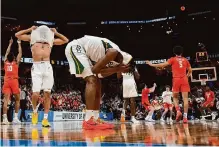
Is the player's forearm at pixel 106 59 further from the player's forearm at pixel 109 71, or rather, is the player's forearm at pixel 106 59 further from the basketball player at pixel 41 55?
the basketball player at pixel 41 55

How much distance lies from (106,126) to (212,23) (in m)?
20.7

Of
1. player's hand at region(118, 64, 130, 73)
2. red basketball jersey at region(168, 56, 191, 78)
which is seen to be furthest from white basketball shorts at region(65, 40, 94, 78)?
red basketball jersey at region(168, 56, 191, 78)

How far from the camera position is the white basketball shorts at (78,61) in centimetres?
424

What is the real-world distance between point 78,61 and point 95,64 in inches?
10.0

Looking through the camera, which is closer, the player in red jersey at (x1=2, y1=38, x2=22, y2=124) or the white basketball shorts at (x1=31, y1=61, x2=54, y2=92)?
the white basketball shorts at (x1=31, y1=61, x2=54, y2=92)

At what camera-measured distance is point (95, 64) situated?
13.7 ft

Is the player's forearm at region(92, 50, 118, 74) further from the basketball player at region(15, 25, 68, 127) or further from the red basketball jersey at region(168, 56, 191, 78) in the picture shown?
the red basketball jersey at region(168, 56, 191, 78)

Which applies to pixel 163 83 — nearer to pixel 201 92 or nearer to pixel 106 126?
pixel 201 92

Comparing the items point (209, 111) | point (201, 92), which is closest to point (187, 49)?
point (201, 92)

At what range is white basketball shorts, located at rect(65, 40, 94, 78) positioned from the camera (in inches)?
167

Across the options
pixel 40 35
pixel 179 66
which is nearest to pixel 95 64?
pixel 40 35

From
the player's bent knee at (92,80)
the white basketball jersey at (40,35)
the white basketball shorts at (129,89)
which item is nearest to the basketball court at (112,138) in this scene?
the player's bent knee at (92,80)

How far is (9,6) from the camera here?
887 inches

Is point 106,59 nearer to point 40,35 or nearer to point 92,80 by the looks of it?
point 92,80
